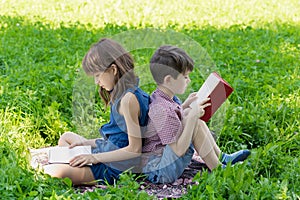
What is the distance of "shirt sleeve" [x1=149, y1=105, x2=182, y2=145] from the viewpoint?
3.86 metres

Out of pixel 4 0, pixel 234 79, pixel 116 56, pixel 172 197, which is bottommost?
pixel 172 197

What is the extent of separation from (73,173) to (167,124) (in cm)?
68

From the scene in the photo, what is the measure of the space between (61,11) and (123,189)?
626cm

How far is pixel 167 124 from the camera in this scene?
3865 mm

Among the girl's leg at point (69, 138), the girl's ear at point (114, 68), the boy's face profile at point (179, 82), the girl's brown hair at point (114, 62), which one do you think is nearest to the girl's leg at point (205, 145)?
the boy's face profile at point (179, 82)

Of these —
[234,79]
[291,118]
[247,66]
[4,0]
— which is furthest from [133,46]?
[4,0]

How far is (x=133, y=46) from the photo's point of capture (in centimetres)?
413

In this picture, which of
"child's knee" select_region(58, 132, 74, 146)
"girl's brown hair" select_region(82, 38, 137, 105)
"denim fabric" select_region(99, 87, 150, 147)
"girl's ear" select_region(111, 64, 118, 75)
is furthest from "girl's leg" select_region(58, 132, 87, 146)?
"girl's ear" select_region(111, 64, 118, 75)

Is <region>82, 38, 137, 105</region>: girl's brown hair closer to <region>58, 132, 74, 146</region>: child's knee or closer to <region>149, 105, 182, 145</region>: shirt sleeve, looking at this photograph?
<region>149, 105, 182, 145</region>: shirt sleeve

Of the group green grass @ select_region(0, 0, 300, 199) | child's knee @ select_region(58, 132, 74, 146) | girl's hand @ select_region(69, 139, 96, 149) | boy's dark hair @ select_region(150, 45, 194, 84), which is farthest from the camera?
child's knee @ select_region(58, 132, 74, 146)

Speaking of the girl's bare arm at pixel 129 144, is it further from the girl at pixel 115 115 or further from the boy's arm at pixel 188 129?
the boy's arm at pixel 188 129

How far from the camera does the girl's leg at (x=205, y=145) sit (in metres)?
3.90

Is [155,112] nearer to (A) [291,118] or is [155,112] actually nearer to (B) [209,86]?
(B) [209,86]

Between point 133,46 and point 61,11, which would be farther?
point 61,11
